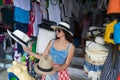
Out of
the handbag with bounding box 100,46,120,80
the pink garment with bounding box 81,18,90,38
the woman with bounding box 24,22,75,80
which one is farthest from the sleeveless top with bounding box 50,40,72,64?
the pink garment with bounding box 81,18,90,38

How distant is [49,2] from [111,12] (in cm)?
208

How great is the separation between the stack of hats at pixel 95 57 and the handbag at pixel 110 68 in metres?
0.12

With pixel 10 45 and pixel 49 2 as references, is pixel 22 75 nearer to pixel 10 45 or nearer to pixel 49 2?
pixel 49 2

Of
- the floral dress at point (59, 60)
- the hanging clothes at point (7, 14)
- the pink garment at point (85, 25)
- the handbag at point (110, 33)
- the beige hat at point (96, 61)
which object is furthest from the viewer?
the pink garment at point (85, 25)

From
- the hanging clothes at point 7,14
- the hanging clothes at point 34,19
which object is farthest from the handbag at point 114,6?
the hanging clothes at point 7,14

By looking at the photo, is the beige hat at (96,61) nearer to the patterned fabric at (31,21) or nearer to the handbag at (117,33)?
the handbag at (117,33)

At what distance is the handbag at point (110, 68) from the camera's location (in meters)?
3.42

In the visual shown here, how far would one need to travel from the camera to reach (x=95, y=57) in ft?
12.3

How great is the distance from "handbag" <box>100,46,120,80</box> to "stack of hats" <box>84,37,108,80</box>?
4.6 inches

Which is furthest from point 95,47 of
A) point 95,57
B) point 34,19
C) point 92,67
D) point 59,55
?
point 34,19

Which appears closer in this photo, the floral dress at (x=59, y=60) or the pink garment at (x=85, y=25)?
the floral dress at (x=59, y=60)

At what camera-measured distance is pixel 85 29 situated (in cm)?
657

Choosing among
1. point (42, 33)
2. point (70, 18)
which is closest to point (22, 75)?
point (42, 33)

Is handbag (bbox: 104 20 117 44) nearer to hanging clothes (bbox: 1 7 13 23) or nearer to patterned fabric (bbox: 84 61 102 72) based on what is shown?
patterned fabric (bbox: 84 61 102 72)
